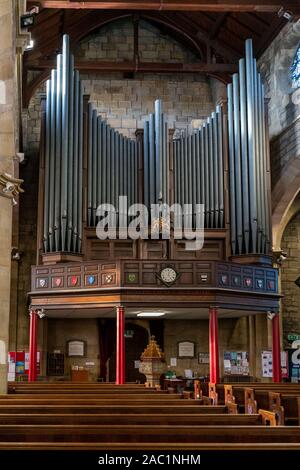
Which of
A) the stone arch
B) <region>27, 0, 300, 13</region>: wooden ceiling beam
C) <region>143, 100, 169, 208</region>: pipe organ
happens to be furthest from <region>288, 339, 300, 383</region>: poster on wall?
<region>27, 0, 300, 13</region>: wooden ceiling beam

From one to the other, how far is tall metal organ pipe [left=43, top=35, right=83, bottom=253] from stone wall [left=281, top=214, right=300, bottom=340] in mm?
7441

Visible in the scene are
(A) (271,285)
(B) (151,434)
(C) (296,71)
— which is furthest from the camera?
(C) (296,71)

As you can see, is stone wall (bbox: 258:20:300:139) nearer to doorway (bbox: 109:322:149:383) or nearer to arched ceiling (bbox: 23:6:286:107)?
arched ceiling (bbox: 23:6:286:107)

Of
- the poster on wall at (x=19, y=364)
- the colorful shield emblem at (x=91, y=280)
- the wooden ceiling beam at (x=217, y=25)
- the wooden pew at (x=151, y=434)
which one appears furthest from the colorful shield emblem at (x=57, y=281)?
the wooden pew at (x=151, y=434)

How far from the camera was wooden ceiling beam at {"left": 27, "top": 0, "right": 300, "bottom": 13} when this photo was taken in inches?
647

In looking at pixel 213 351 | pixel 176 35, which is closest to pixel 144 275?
pixel 213 351

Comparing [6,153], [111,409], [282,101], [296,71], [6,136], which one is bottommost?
[111,409]

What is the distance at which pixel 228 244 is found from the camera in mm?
17625

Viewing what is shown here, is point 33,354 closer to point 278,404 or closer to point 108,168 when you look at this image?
point 108,168

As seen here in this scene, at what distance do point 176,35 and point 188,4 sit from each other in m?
5.65

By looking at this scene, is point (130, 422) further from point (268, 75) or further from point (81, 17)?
point (81, 17)

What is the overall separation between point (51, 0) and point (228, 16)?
5869 millimetres

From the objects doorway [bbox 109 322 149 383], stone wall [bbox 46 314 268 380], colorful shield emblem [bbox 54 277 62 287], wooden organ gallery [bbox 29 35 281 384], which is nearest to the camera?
wooden organ gallery [bbox 29 35 281 384]

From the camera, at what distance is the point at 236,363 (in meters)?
19.9
